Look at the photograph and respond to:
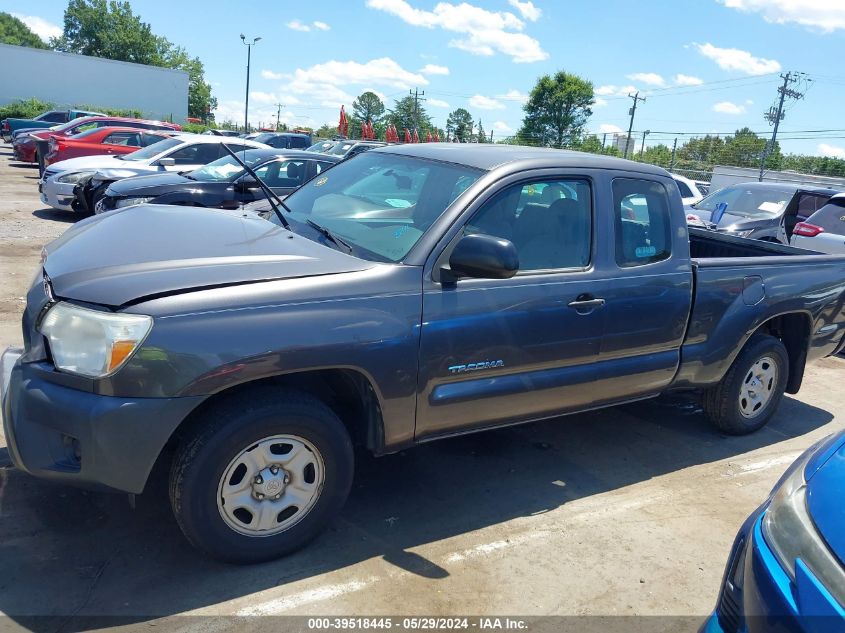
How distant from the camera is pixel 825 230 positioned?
29.0 feet

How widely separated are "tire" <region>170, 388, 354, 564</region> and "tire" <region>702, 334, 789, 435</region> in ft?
9.83

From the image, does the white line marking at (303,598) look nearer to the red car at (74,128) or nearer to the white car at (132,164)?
the white car at (132,164)

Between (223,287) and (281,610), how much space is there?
1.35 m

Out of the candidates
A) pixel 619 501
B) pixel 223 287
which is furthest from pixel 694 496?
pixel 223 287

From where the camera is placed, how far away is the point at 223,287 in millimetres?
2867

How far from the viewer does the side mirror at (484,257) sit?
317cm

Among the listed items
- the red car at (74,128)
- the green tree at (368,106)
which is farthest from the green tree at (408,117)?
the red car at (74,128)

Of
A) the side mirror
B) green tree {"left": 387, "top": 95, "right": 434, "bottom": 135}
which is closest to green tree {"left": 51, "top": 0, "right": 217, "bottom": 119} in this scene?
green tree {"left": 387, "top": 95, "right": 434, "bottom": 135}

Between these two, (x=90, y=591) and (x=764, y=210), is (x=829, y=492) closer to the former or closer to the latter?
(x=90, y=591)

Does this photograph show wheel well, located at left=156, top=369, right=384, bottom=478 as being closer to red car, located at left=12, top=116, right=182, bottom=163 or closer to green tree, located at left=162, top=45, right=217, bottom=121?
red car, located at left=12, top=116, right=182, bottom=163

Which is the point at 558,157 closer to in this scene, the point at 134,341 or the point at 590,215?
the point at 590,215

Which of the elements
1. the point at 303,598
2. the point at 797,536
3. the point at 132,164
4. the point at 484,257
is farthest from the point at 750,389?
the point at 132,164

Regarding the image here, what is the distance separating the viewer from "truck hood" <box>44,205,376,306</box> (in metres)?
2.83

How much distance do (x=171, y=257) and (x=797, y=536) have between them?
8.50ft
